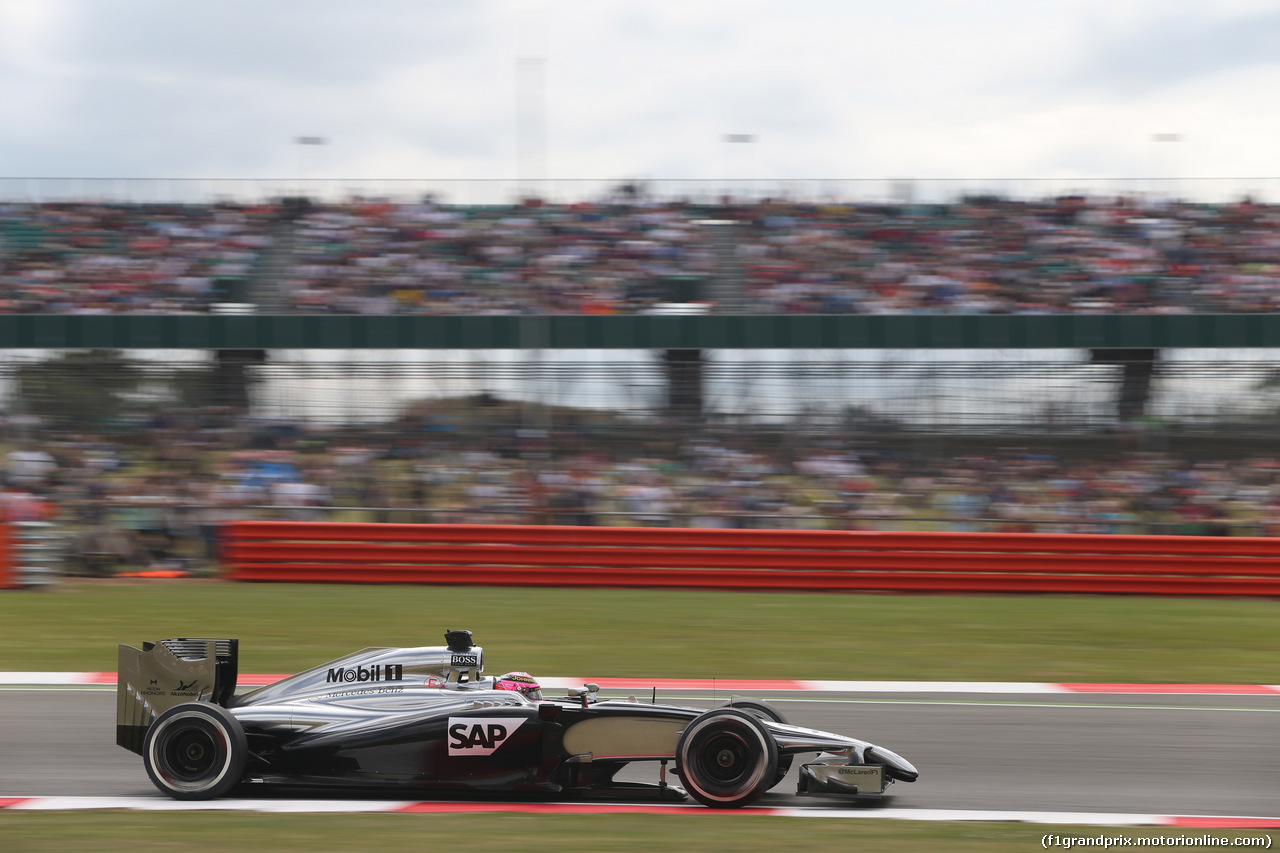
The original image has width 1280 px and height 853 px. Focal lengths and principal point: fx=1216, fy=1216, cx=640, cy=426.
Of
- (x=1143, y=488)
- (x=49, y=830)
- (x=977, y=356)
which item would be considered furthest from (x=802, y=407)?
(x=49, y=830)

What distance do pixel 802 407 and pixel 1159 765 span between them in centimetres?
760

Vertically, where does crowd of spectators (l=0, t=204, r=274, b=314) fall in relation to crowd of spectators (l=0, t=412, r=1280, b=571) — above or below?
above

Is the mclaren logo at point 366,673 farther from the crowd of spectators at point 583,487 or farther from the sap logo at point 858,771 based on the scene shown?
the crowd of spectators at point 583,487

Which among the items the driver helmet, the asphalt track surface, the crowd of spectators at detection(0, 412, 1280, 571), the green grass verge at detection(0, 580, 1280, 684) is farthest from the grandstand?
the driver helmet

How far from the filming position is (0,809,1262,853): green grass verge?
14.1 feet

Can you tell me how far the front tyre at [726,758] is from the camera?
4.74 m

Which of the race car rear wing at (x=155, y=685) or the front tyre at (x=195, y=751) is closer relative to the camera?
the front tyre at (x=195, y=751)

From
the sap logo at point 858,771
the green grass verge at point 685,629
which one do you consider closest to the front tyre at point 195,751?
the sap logo at point 858,771

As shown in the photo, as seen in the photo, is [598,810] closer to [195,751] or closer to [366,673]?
[366,673]

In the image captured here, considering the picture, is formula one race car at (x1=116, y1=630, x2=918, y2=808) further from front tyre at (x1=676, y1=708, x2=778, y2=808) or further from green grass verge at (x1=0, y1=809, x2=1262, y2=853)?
green grass verge at (x1=0, y1=809, x2=1262, y2=853)

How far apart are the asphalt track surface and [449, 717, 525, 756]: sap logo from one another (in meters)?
0.87

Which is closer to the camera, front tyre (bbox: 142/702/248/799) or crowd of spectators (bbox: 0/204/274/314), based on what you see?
front tyre (bbox: 142/702/248/799)

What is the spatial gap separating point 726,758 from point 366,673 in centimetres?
Answer: 156

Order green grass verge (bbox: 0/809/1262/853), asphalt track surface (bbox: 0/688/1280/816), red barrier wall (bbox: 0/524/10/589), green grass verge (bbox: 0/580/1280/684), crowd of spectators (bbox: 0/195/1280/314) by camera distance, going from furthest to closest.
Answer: crowd of spectators (bbox: 0/195/1280/314) → red barrier wall (bbox: 0/524/10/589) → green grass verge (bbox: 0/580/1280/684) → asphalt track surface (bbox: 0/688/1280/816) → green grass verge (bbox: 0/809/1262/853)
